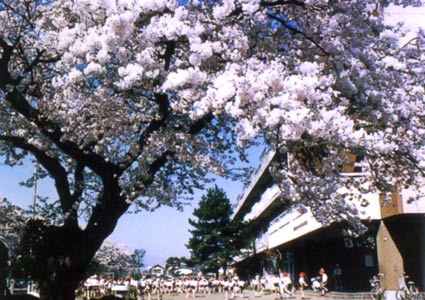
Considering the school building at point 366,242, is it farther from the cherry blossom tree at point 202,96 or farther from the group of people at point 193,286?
the cherry blossom tree at point 202,96

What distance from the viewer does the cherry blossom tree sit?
31.0ft

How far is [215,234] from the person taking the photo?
70.5 metres

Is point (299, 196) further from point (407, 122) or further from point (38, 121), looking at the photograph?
point (38, 121)

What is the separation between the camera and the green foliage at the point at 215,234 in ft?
228

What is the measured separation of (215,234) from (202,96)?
202 feet

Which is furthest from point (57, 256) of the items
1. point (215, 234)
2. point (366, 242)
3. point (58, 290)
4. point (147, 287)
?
point (215, 234)

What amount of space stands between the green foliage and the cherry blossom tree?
55.4 m

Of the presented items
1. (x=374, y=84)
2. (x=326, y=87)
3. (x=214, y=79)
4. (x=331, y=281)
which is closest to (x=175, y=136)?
(x=214, y=79)

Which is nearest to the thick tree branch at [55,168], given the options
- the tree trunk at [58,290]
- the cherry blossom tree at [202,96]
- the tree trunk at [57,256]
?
the cherry blossom tree at [202,96]

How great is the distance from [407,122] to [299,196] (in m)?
2.68

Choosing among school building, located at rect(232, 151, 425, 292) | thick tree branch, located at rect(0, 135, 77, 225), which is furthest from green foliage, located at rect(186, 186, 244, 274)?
thick tree branch, located at rect(0, 135, 77, 225)

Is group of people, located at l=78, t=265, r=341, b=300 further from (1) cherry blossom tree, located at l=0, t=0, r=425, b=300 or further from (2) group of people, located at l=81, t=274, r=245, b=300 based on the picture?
(1) cherry blossom tree, located at l=0, t=0, r=425, b=300

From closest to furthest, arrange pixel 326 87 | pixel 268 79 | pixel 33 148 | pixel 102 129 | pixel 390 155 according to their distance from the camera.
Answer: pixel 268 79
pixel 326 87
pixel 390 155
pixel 102 129
pixel 33 148

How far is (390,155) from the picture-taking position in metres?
12.0
